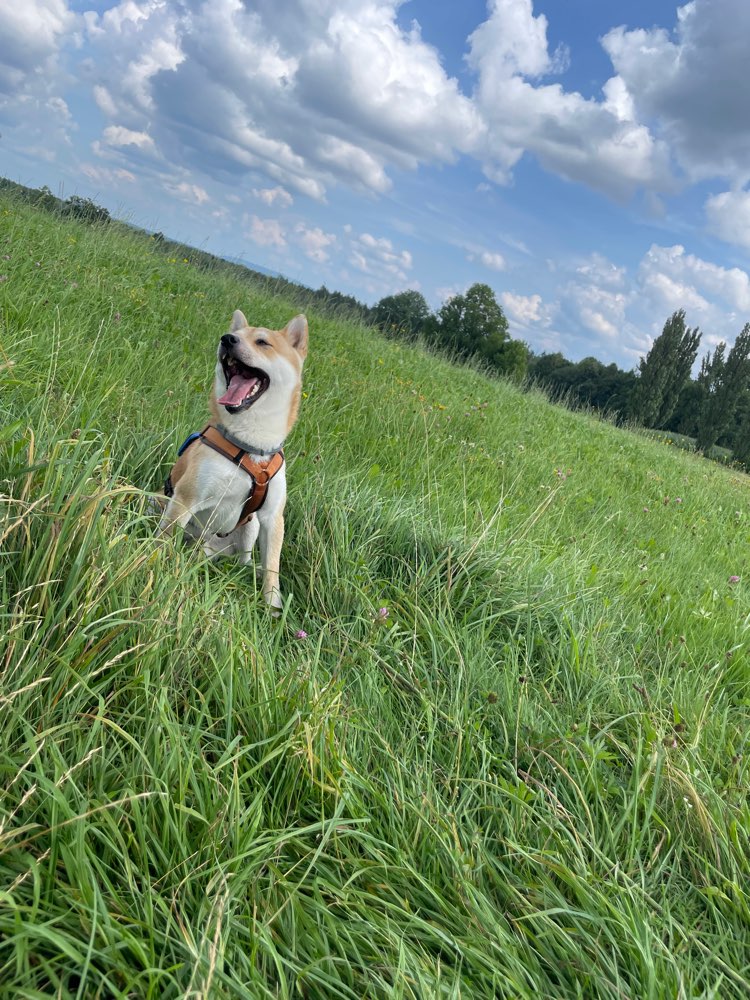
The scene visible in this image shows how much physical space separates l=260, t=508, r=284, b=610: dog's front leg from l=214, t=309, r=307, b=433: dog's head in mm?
610

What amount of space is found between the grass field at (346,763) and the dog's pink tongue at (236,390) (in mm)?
702

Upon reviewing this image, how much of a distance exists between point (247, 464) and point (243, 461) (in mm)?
26

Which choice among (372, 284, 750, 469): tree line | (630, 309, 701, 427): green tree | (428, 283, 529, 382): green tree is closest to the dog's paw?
(372, 284, 750, 469): tree line

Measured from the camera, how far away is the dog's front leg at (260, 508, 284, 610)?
3195 mm

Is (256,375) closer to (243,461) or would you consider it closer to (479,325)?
(243,461)

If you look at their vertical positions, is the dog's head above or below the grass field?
above

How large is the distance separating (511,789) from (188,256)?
36.8 feet

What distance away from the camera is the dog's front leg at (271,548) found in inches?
126

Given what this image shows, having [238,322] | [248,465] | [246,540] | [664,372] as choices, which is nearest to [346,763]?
[248,465]

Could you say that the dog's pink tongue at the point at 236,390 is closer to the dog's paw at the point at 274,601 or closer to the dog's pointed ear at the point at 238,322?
the dog's pointed ear at the point at 238,322

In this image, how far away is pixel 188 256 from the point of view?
36.6ft

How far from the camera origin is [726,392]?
45.2 metres

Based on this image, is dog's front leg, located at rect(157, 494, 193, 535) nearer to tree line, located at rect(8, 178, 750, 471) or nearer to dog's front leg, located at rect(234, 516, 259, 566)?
dog's front leg, located at rect(234, 516, 259, 566)

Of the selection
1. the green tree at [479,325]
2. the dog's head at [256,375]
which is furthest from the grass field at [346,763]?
the green tree at [479,325]
